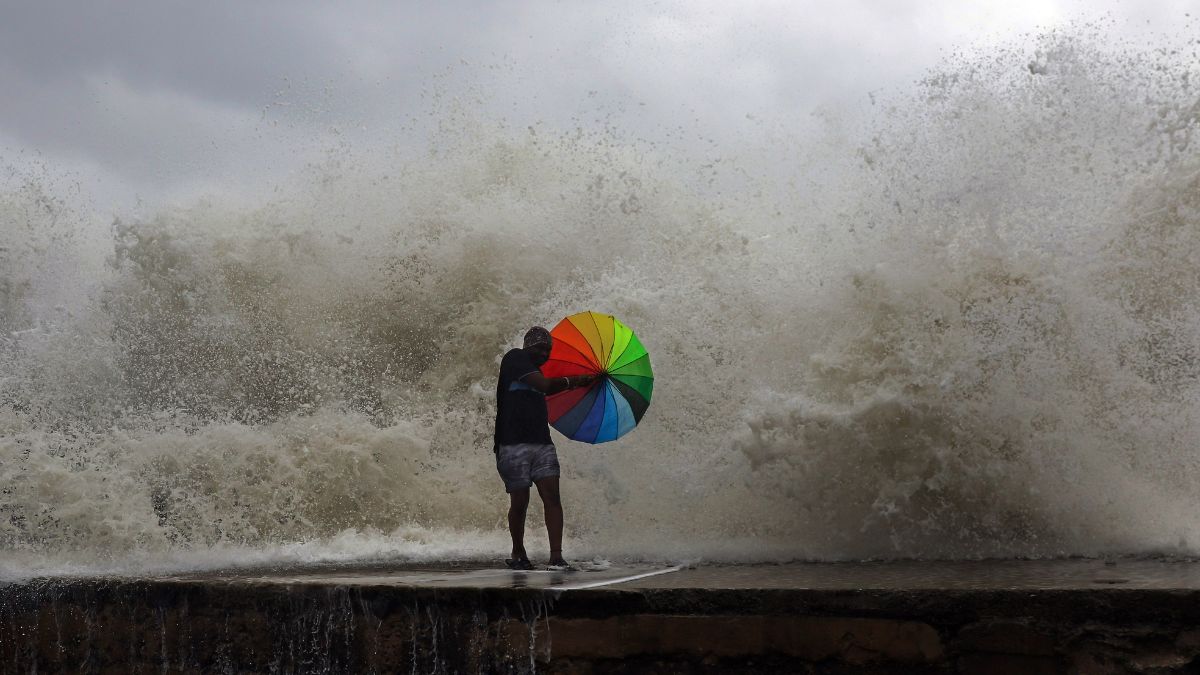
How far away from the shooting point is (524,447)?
4781mm

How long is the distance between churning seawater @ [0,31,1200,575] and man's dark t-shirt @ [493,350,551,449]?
3.09 ft

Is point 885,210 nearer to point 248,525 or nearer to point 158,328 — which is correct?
point 248,525

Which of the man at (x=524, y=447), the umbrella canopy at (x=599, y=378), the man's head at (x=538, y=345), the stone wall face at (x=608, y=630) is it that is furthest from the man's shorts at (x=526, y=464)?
the stone wall face at (x=608, y=630)

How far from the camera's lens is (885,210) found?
6.44 meters

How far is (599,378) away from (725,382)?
174cm

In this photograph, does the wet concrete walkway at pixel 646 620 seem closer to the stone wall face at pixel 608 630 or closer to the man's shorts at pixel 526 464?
the stone wall face at pixel 608 630

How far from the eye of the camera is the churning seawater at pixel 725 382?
17.5 feet

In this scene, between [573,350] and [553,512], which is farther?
[573,350]

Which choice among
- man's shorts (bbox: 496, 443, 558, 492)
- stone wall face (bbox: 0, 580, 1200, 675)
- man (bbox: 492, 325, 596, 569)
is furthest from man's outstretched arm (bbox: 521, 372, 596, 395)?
stone wall face (bbox: 0, 580, 1200, 675)

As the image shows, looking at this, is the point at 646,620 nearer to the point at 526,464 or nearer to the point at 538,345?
the point at 526,464

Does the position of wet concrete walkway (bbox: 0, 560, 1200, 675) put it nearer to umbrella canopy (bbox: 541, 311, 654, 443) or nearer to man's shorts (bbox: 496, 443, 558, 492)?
man's shorts (bbox: 496, 443, 558, 492)

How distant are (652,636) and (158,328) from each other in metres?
8.43

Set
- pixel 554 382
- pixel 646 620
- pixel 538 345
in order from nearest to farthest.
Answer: pixel 646 620 → pixel 554 382 → pixel 538 345

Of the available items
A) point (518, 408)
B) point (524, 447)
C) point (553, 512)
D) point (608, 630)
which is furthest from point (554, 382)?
point (608, 630)
